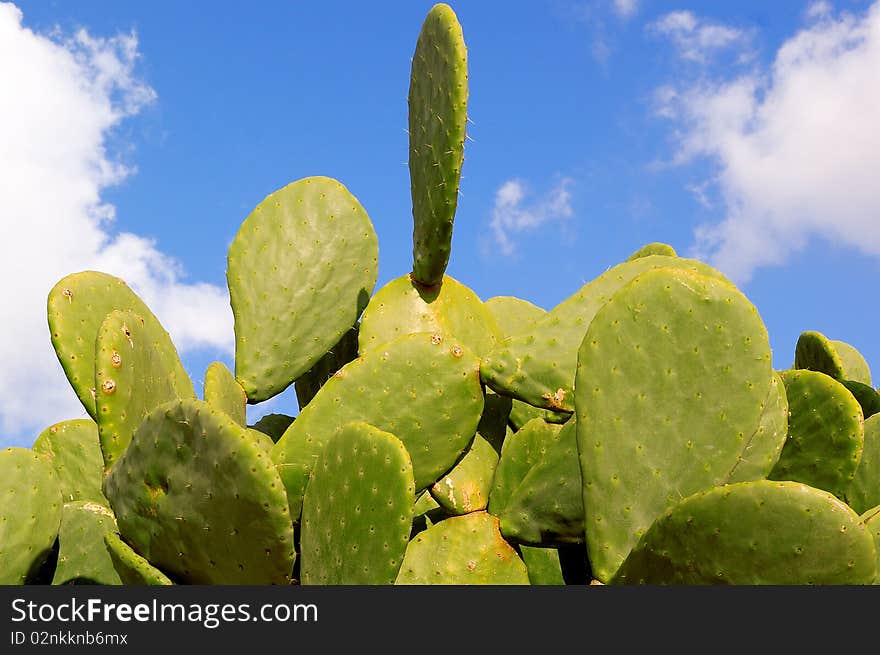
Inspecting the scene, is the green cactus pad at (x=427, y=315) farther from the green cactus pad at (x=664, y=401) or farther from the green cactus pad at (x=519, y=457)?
the green cactus pad at (x=664, y=401)

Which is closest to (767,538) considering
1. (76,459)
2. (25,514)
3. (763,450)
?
(763,450)

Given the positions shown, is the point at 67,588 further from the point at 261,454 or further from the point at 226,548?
the point at 261,454

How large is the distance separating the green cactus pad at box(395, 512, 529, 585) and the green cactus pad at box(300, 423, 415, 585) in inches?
15.4

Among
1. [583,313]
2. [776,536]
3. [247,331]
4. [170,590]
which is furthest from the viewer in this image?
[247,331]

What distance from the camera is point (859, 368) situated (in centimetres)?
361

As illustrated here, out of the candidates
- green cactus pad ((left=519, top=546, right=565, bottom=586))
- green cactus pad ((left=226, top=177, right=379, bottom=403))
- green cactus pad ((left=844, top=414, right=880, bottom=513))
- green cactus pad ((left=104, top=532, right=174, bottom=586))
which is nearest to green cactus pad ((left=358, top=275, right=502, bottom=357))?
green cactus pad ((left=226, top=177, right=379, bottom=403))

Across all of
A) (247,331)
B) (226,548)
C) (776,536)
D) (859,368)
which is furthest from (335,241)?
(859,368)

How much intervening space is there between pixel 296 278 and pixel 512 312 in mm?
790

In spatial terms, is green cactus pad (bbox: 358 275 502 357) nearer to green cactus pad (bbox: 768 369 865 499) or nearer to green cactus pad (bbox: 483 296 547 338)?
green cactus pad (bbox: 483 296 547 338)

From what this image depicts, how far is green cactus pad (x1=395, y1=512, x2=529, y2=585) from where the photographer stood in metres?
1.97

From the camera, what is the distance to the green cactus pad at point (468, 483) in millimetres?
2137

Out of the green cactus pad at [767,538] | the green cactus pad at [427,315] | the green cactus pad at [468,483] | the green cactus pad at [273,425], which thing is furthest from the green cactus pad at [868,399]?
the green cactus pad at [273,425]

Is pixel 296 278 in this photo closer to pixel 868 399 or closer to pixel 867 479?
pixel 867 479

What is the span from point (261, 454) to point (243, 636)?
0.30 meters
